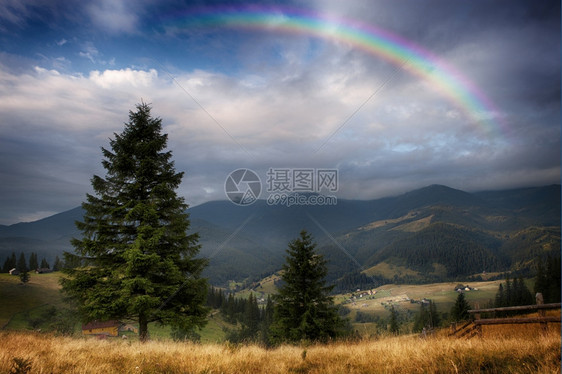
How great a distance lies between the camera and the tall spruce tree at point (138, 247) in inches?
560

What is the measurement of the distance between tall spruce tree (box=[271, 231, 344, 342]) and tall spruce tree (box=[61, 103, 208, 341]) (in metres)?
11.1

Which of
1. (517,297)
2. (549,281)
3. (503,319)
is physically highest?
(503,319)

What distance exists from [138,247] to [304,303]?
16030 millimetres

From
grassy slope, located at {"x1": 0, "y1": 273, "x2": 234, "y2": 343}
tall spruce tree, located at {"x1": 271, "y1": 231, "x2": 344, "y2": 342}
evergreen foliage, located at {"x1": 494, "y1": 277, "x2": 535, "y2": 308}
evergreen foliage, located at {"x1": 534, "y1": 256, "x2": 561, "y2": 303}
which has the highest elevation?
tall spruce tree, located at {"x1": 271, "y1": 231, "x2": 344, "y2": 342}

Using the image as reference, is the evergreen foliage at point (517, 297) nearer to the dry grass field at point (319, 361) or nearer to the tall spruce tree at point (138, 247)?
the tall spruce tree at point (138, 247)

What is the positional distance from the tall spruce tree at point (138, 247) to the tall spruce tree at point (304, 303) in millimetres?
11118

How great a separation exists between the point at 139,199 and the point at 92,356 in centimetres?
988

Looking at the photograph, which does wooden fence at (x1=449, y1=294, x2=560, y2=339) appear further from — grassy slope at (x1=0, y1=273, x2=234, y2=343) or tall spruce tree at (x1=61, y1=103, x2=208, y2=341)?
grassy slope at (x1=0, y1=273, x2=234, y2=343)

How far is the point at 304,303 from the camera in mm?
25547

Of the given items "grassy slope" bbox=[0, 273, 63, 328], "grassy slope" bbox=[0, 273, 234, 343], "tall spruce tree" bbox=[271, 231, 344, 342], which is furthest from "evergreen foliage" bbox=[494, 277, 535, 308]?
"grassy slope" bbox=[0, 273, 63, 328]

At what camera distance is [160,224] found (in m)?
15.9

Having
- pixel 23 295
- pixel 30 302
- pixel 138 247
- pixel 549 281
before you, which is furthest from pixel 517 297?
pixel 23 295

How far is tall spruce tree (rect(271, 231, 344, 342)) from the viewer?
947 inches

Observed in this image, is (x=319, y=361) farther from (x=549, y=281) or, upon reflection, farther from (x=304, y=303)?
(x=549, y=281)
